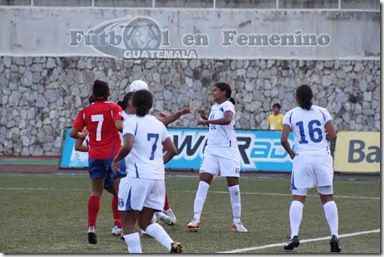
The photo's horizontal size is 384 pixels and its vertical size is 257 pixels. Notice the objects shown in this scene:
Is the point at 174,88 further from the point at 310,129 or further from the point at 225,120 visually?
the point at 310,129

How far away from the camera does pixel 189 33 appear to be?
1517 inches

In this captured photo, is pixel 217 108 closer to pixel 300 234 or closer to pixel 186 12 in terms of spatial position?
pixel 300 234

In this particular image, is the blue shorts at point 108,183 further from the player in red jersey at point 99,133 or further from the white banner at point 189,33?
the white banner at point 189,33

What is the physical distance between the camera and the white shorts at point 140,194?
35.3ft

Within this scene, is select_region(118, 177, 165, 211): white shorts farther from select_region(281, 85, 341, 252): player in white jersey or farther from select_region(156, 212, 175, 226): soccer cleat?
select_region(156, 212, 175, 226): soccer cleat

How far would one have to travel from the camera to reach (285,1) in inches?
1527

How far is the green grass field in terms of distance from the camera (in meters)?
12.8

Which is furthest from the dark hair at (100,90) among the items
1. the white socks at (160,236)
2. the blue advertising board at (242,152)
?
the blue advertising board at (242,152)

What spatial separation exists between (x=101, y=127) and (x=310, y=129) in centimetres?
262

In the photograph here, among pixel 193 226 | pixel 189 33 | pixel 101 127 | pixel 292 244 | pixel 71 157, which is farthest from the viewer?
pixel 189 33

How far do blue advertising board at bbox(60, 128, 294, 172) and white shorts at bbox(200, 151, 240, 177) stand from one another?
39.7 ft

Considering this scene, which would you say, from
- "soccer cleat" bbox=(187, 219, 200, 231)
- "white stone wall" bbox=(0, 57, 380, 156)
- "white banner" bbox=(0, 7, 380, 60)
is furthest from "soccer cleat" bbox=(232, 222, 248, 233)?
"white banner" bbox=(0, 7, 380, 60)

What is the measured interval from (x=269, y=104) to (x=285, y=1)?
377 cm

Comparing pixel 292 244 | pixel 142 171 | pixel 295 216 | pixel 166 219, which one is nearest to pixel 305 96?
pixel 295 216
